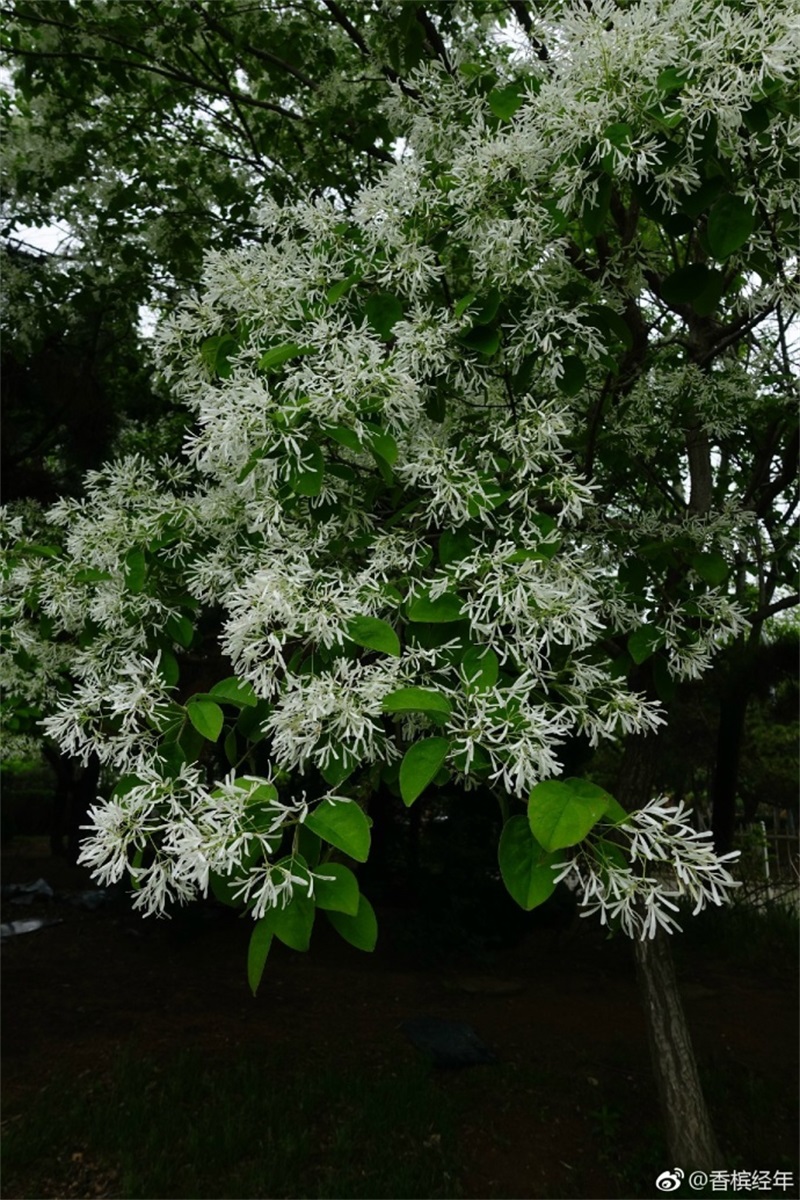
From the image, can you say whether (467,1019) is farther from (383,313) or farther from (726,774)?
(383,313)

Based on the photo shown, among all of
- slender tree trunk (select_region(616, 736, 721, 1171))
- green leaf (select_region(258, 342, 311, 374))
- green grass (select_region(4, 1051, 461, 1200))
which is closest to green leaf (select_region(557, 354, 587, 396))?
green leaf (select_region(258, 342, 311, 374))

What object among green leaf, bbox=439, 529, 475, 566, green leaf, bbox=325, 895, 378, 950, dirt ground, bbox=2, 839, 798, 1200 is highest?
green leaf, bbox=439, 529, 475, 566

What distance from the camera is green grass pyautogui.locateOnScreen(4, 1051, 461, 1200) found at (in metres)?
3.14

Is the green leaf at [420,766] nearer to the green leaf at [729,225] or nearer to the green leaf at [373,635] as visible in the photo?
the green leaf at [373,635]

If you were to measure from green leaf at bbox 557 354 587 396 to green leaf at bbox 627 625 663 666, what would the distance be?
58cm

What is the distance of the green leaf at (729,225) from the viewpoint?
1705 mm

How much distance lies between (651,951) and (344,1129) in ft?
4.61

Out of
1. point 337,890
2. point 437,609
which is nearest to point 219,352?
point 437,609

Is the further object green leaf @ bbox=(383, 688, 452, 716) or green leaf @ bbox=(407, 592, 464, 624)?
green leaf @ bbox=(407, 592, 464, 624)

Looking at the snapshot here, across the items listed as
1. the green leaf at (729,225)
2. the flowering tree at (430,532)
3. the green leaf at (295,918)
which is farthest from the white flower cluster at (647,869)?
the green leaf at (729,225)

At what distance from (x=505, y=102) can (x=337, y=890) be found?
1.68 meters

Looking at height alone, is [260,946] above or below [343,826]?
below

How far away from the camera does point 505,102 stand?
1.94 metres

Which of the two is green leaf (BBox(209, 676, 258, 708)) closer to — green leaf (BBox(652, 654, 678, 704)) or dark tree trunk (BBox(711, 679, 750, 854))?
green leaf (BBox(652, 654, 678, 704))
